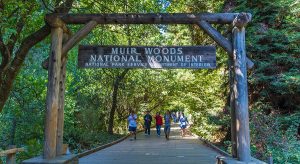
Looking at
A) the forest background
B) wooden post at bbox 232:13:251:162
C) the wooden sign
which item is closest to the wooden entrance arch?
wooden post at bbox 232:13:251:162

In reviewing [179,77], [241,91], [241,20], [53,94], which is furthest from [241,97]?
[179,77]

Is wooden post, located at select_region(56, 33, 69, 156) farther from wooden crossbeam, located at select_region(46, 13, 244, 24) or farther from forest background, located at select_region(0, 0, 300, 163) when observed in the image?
forest background, located at select_region(0, 0, 300, 163)

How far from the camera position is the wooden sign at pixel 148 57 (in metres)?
6.96

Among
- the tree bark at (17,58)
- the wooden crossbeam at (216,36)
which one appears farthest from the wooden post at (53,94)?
the wooden crossbeam at (216,36)

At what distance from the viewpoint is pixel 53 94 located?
6.50 m

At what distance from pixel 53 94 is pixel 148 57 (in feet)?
7.12

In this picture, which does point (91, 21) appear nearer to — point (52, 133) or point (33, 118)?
point (52, 133)

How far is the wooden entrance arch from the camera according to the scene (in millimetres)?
6402

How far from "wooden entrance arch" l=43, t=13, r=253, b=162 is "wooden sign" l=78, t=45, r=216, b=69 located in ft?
1.33

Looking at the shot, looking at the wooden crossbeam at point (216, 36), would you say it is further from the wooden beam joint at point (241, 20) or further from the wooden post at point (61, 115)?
the wooden post at point (61, 115)

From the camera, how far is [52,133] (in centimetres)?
640

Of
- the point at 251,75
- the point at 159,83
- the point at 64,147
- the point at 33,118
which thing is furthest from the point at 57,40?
the point at 159,83

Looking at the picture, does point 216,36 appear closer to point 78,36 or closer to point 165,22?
point 165,22

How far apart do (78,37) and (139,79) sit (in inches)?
841
